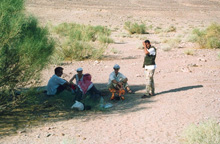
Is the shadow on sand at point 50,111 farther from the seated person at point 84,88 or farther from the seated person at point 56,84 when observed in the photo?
the seated person at point 84,88

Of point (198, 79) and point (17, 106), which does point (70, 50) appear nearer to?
point (198, 79)

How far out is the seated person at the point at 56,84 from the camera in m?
9.87

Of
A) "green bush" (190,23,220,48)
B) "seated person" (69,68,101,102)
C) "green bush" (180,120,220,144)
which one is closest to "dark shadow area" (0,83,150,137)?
"seated person" (69,68,101,102)

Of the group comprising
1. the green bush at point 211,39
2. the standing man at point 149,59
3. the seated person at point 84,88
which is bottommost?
the seated person at point 84,88

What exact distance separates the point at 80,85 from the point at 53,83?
0.93m

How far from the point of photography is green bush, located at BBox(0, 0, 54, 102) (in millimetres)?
7527

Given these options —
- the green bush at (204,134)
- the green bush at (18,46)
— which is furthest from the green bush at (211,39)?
the green bush at (204,134)

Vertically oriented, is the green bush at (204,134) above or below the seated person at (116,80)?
below

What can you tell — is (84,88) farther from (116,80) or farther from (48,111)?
(48,111)

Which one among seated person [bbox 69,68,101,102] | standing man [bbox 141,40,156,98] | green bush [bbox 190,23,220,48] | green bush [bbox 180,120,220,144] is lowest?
green bush [bbox 180,120,220,144]

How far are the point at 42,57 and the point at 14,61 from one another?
810 mm

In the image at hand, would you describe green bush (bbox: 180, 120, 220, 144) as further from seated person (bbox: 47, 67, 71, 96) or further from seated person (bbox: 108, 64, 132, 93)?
seated person (bbox: 47, 67, 71, 96)

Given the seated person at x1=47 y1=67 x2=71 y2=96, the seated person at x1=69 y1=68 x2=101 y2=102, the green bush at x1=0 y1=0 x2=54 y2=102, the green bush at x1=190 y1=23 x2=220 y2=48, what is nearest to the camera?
the green bush at x1=0 y1=0 x2=54 y2=102

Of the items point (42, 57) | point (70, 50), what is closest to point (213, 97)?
point (42, 57)
